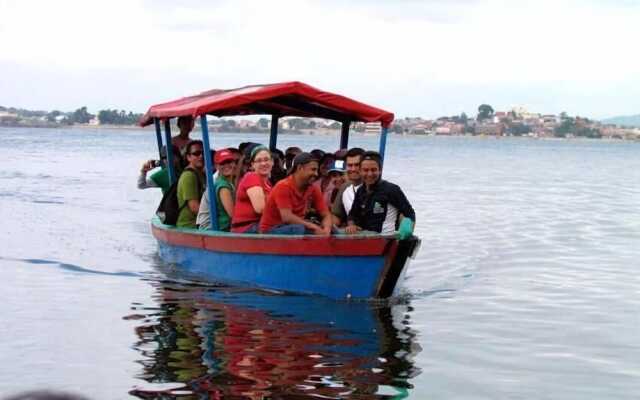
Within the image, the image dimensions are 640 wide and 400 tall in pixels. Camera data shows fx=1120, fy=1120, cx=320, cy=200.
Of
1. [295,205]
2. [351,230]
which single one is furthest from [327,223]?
[295,205]

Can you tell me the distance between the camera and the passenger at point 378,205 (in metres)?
11.1

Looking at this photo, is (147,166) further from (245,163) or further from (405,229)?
(405,229)

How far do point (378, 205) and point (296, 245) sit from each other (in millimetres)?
947

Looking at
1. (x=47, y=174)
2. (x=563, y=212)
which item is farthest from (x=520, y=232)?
(x=47, y=174)

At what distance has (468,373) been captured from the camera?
28.0 ft

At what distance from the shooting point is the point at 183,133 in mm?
14547

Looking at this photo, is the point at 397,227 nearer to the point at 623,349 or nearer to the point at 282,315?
the point at 282,315

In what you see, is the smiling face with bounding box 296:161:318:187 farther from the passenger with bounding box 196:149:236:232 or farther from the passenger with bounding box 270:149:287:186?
the passenger with bounding box 270:149:287:186

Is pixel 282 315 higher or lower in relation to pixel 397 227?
lower

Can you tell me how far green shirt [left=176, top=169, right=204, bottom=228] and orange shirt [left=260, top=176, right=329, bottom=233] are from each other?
1.67 meters

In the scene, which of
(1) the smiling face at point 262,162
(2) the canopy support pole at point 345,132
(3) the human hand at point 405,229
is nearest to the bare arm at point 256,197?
(1) the smiling face at point 262,162

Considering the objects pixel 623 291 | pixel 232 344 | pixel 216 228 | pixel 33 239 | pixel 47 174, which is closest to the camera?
pixel 232 344

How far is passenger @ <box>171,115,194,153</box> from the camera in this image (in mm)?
14328

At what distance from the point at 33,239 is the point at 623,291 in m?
9.55
